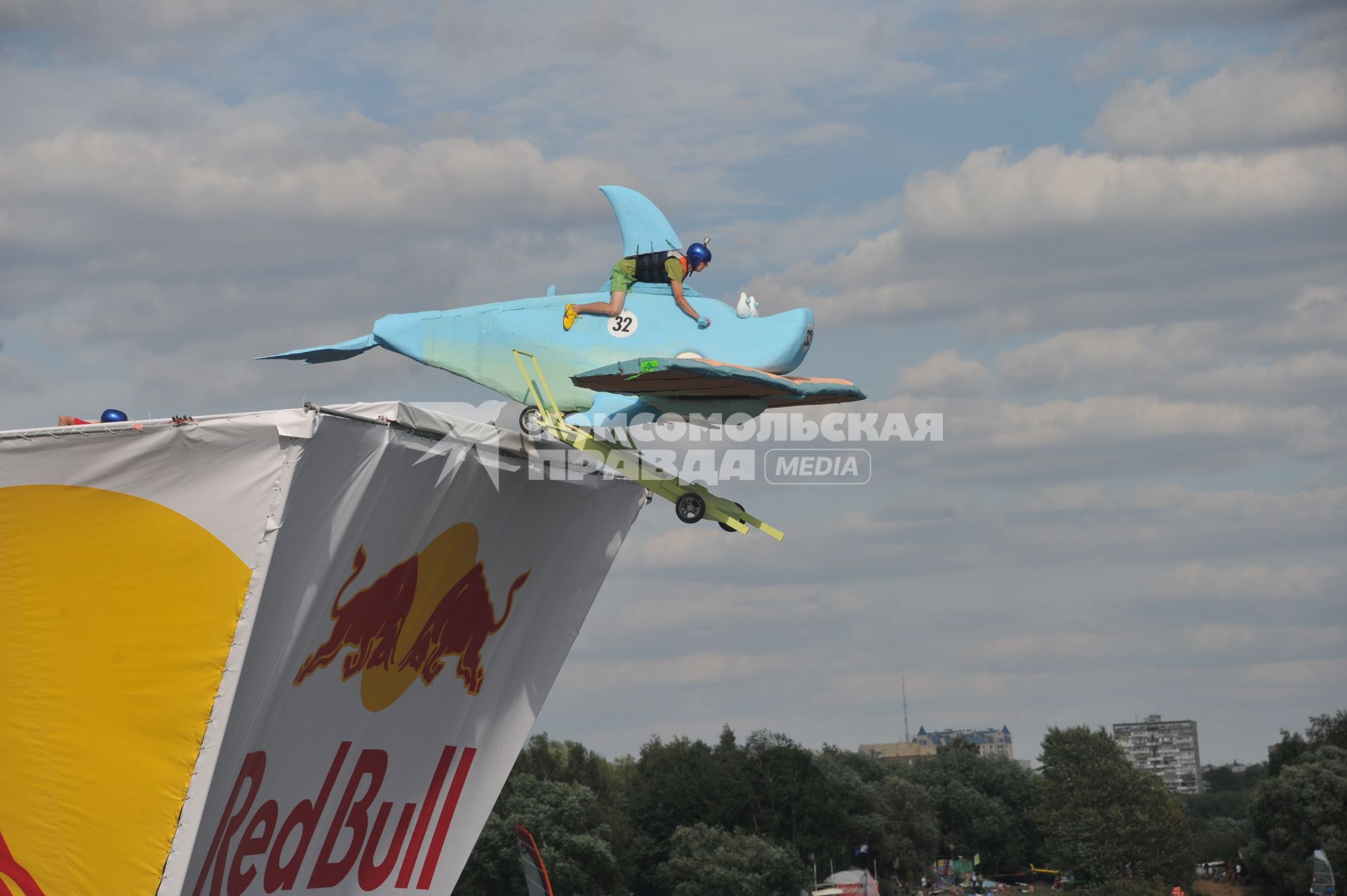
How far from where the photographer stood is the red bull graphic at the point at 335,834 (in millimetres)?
15812

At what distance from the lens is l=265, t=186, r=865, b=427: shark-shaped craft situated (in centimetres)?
1473

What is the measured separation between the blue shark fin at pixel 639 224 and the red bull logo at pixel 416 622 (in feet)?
15.2

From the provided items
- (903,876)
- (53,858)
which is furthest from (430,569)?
(903,876)

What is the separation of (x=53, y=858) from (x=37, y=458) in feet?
13.5

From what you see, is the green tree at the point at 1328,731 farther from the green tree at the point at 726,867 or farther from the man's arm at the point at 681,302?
the man's arm at the point at 681,302

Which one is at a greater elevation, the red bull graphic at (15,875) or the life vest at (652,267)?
the life vest at (652,267)

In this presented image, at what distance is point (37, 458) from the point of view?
47.6 feet

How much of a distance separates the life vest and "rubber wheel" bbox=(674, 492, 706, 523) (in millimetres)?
2439

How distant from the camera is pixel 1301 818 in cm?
6856

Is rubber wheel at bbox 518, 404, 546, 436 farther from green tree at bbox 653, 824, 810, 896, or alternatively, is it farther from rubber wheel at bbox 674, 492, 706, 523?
green tree at bbox 653, 824, 810, 896

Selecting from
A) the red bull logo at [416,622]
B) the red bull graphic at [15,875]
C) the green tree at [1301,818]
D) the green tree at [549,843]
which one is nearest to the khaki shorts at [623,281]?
the red bull logo at [416,622]

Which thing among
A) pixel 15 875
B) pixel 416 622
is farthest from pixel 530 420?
pixel 15 875

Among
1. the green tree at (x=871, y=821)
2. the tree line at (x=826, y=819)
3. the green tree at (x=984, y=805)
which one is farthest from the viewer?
the green tree at (x=984, y=805)

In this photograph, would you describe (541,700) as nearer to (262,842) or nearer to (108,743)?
(262,842)
